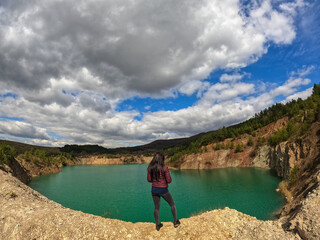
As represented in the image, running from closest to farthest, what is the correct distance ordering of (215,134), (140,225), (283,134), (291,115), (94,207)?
(140,225), (94,207), (283,134), (291,115), (215,134)

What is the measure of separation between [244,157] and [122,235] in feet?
238

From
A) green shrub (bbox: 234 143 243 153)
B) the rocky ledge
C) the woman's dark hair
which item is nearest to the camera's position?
the rocky ledge

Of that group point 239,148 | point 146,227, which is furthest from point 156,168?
point 239,148

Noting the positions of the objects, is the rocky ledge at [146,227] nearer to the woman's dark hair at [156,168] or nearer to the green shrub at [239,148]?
the woman's dark hair at [156,168]

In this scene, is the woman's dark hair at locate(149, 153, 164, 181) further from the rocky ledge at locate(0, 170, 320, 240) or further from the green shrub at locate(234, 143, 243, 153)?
the green shrub at locate(234, 143, 243, 153)

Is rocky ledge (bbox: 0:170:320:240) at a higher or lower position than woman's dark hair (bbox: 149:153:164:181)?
lower

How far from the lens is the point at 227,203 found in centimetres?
2345

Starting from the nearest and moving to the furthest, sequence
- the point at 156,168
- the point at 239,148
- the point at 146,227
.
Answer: the point at 156,168 → the point at 146,227 → the point at 239,148

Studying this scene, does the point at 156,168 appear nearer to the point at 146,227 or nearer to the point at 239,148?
the point at 146,227

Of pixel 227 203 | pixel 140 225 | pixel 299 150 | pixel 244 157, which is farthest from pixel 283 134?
pixel 140 225

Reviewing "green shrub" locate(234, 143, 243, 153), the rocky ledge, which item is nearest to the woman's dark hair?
the rocky ledge

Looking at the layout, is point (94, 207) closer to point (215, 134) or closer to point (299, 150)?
point (299, 150)

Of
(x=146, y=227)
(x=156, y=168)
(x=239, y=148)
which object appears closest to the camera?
(x=156, y=168)

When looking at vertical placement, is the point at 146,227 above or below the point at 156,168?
below
